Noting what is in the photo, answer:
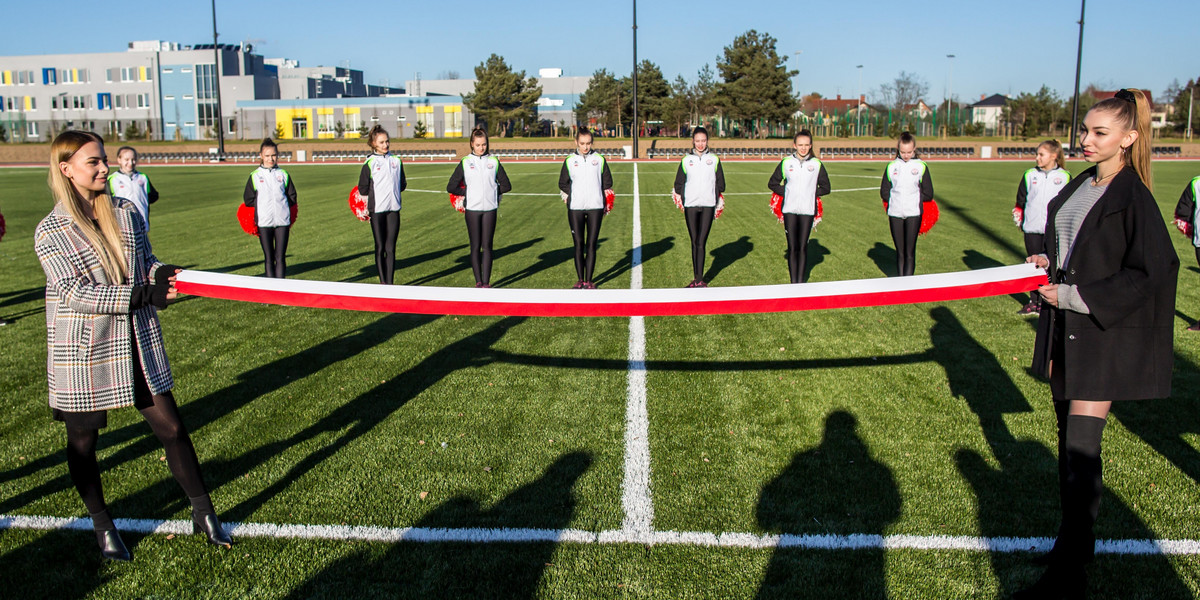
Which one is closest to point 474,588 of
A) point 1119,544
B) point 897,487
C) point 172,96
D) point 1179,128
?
point 897,487

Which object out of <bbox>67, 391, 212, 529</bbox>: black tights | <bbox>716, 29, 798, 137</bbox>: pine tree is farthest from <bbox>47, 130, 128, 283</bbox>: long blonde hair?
<bbox>716, 29, 798, 137</bbox>: pine tree

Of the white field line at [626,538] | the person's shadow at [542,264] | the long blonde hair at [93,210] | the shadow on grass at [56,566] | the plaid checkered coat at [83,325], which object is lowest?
the shadow on grass at [56,566]

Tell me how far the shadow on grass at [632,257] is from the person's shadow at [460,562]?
7023 mm

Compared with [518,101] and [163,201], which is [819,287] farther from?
[518,101]

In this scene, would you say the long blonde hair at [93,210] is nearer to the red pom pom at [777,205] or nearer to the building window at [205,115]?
the red pom pom at [777,205]

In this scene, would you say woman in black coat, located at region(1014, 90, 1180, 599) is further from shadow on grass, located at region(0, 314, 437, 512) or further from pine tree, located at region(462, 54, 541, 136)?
pine tree, located at region(462, 54, 541, 136)

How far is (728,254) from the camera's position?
551 inches

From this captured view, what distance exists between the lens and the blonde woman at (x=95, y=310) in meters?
3.59

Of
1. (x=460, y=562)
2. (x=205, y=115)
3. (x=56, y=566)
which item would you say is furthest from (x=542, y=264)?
(x=205, y=115)

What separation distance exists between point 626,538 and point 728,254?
10276 millimetres

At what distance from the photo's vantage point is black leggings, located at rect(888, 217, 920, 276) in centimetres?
1012

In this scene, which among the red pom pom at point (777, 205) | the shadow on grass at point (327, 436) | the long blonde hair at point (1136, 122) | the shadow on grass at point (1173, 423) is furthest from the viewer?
the red pom pom at point (777, 205)

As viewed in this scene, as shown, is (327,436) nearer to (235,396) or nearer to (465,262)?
(235,396)

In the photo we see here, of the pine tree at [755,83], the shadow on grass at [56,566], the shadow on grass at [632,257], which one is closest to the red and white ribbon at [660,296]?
the shadow on grass at [56,566]
